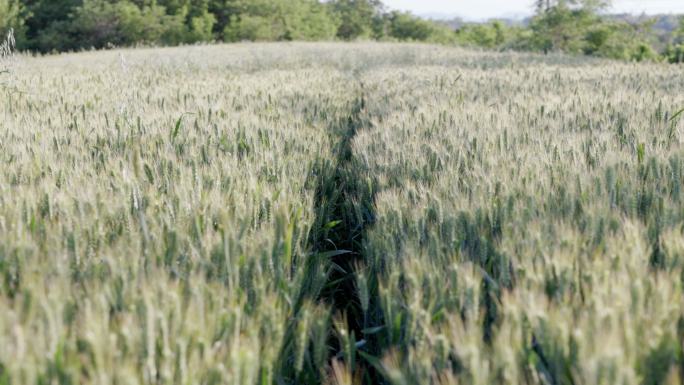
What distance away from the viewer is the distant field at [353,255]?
863 millimetres

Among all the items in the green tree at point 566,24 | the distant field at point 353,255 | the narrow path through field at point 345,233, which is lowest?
the narrow path through field at point 345,233

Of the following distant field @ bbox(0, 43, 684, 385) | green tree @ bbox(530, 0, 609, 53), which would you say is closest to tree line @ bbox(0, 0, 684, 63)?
green tree @ bbox(530, 0, 609, 53)

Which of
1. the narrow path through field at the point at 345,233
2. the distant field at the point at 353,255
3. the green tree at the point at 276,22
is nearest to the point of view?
the distant field at the point at 353,255

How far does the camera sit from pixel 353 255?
7.38 ft

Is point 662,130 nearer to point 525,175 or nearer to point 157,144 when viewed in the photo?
point 525,175

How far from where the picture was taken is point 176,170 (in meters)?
2.09

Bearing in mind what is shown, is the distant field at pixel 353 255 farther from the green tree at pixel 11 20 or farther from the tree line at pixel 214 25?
the green tree at pixel 11 20

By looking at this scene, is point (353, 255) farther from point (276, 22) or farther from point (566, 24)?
point (276, 22)

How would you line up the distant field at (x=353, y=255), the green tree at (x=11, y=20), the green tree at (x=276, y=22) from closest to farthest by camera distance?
the distant field at (x=353, y=255) → the green tree at (x=11, y=20) → the green tree at (x=276, y=22)

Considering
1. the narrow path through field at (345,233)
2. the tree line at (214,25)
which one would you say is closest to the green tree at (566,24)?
the tree line at (214,25)

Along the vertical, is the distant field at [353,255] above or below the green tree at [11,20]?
below

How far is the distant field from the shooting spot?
86 cm

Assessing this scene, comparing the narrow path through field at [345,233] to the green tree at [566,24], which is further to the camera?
the green tree at [566,24]

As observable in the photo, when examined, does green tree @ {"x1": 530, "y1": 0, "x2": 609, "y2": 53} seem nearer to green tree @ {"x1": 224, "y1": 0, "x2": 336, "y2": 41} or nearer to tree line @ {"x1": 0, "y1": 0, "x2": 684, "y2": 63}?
tree line @ {"x1": 0, "y1": 0, "x2": 684, "y2": 63}
